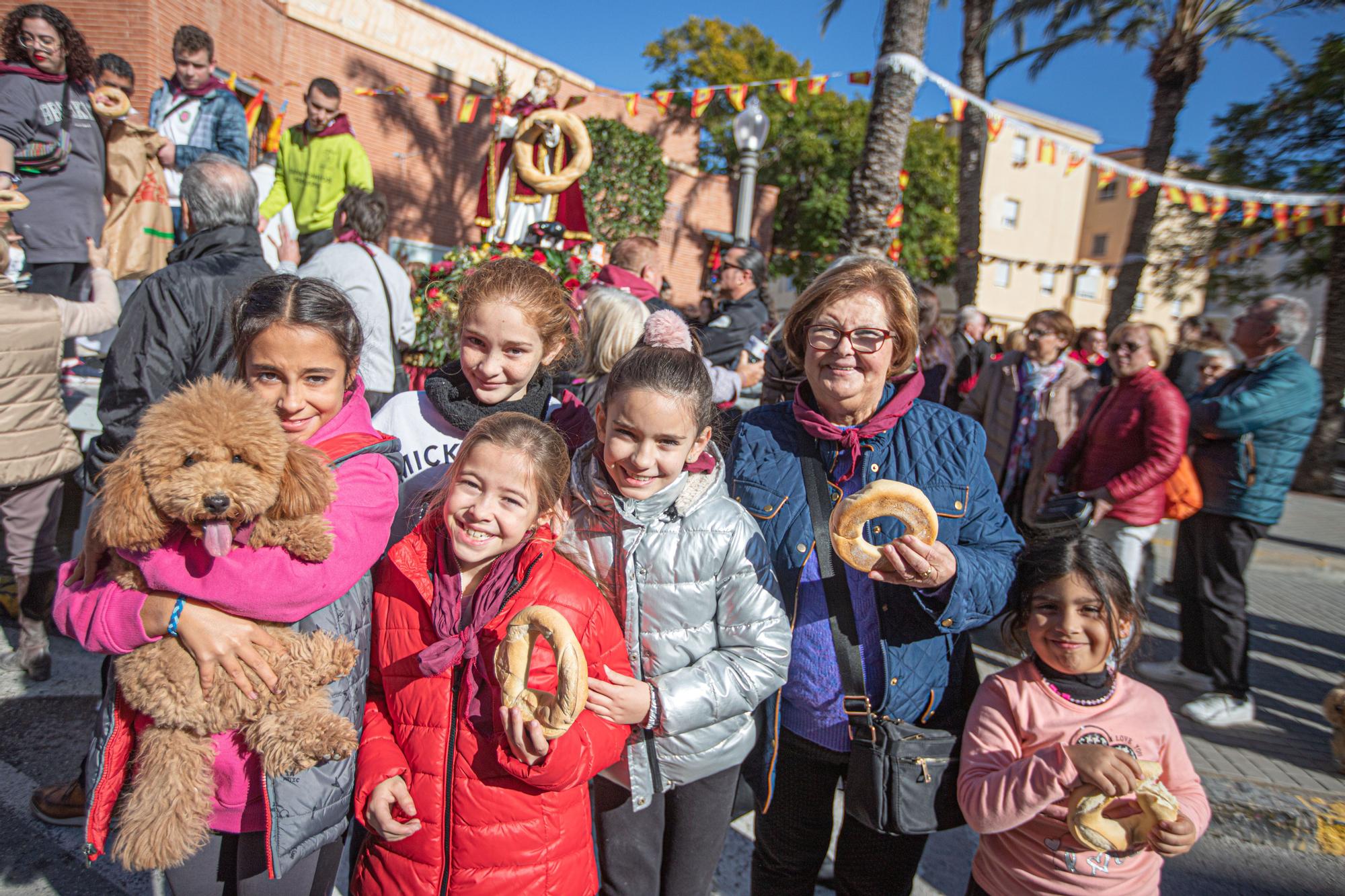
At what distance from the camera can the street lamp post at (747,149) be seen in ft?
26.5

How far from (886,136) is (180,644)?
339 inches

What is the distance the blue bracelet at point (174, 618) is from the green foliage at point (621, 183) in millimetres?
13060

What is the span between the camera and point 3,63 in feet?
14.5

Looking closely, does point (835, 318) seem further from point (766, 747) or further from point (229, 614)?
point (229, 614)

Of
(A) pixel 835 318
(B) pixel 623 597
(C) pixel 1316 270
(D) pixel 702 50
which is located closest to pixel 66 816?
(B) pixel 623 597

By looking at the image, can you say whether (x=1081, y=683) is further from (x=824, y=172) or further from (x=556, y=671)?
(x=824, y=172)

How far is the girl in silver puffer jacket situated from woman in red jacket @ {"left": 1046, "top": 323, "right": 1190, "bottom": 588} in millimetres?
3188

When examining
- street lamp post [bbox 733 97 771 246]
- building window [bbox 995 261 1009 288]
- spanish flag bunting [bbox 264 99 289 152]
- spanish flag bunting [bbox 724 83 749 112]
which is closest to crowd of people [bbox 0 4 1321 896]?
street lamp post [bbox 733 97 771 246]

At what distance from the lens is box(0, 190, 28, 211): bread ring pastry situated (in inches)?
127

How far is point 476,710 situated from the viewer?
5.49 ft

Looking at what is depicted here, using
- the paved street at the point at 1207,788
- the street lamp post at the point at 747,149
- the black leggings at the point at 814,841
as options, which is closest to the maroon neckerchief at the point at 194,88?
the paved street at the point at 1207,788

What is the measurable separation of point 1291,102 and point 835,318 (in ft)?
53.5

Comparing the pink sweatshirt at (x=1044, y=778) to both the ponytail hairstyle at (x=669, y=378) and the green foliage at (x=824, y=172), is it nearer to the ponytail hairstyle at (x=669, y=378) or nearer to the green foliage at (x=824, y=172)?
the ponytail hairstyle at (x=669, y=378)

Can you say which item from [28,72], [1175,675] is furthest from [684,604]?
[28,72]
